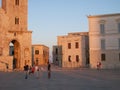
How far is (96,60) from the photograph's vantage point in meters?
51.3

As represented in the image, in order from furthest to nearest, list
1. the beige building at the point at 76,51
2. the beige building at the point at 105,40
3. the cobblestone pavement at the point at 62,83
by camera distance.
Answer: the beige building at the point at 76,51 → the beige building at the point at 105,40 → the cobblestone pavement at the point at 62,83

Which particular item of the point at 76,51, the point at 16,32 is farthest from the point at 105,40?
the point at 16,32

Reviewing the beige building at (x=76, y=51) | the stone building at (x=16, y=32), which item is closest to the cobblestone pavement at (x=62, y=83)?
the stone building at (x=16, y=32)

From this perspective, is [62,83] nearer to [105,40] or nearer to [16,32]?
[105,40]

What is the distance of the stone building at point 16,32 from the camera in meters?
48.8

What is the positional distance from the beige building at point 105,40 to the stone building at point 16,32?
13.2 m

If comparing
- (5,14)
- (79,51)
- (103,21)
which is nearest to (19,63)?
(5,14)

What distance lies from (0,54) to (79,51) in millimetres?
18225

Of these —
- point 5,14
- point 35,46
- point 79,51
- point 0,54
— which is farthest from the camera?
point 35,46

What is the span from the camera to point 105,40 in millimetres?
50438

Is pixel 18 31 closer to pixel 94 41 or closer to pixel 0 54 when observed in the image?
pixel 0 54

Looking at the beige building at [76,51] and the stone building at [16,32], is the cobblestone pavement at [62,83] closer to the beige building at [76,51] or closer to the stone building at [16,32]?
the stone building at [16,32]

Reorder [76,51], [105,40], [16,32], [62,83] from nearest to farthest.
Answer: [62,83]
[105,40]
[16,32]
[76,51]

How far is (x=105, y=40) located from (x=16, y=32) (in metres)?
18.3
